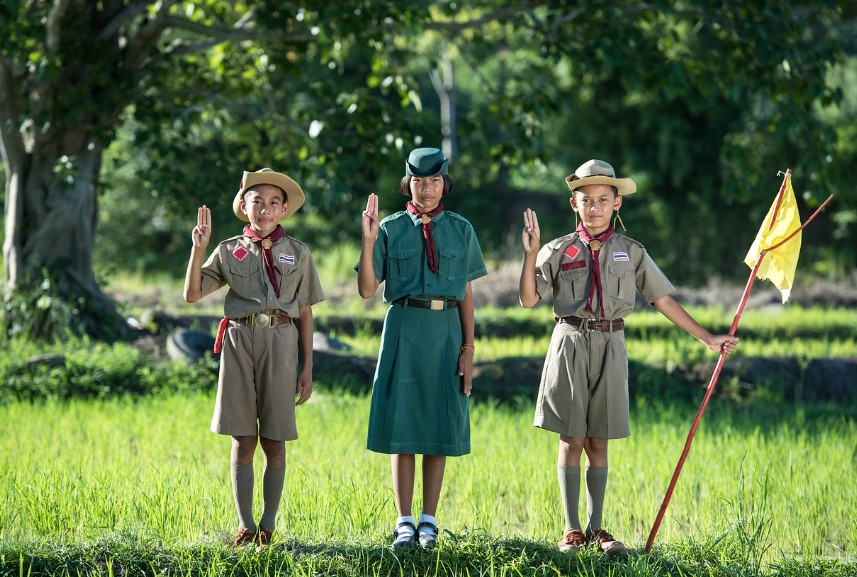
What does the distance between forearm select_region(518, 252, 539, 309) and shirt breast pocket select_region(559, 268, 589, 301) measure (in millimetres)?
130

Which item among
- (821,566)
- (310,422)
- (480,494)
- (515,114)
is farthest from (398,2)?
(821,566)

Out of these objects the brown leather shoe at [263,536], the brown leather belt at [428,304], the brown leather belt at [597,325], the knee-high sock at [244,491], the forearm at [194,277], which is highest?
the forearm at [194,277]

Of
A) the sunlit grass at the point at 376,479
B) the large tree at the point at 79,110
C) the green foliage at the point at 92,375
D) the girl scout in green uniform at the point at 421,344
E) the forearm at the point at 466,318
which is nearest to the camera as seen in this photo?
the girl scout in green uniform at the point at 421,344

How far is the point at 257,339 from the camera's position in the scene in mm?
4340

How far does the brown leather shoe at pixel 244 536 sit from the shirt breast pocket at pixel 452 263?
122cm

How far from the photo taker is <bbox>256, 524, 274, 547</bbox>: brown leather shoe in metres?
4.32

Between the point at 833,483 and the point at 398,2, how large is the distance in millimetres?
4494

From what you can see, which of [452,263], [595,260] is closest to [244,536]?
[452,263]

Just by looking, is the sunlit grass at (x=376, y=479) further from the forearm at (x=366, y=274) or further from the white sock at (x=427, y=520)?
the forearm at (x=366, y=274)

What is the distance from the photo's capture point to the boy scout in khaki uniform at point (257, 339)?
432 centimetres

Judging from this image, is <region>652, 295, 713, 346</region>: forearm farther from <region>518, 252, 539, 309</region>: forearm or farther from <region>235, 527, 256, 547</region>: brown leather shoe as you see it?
<region>235, 527, 256, 547</region>: brown leather shoe

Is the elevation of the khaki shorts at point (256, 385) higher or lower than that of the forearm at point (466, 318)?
lower

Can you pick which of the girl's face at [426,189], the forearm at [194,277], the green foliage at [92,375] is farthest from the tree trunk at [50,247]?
the girl's face at [426,189]

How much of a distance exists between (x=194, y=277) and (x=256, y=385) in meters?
0.47
